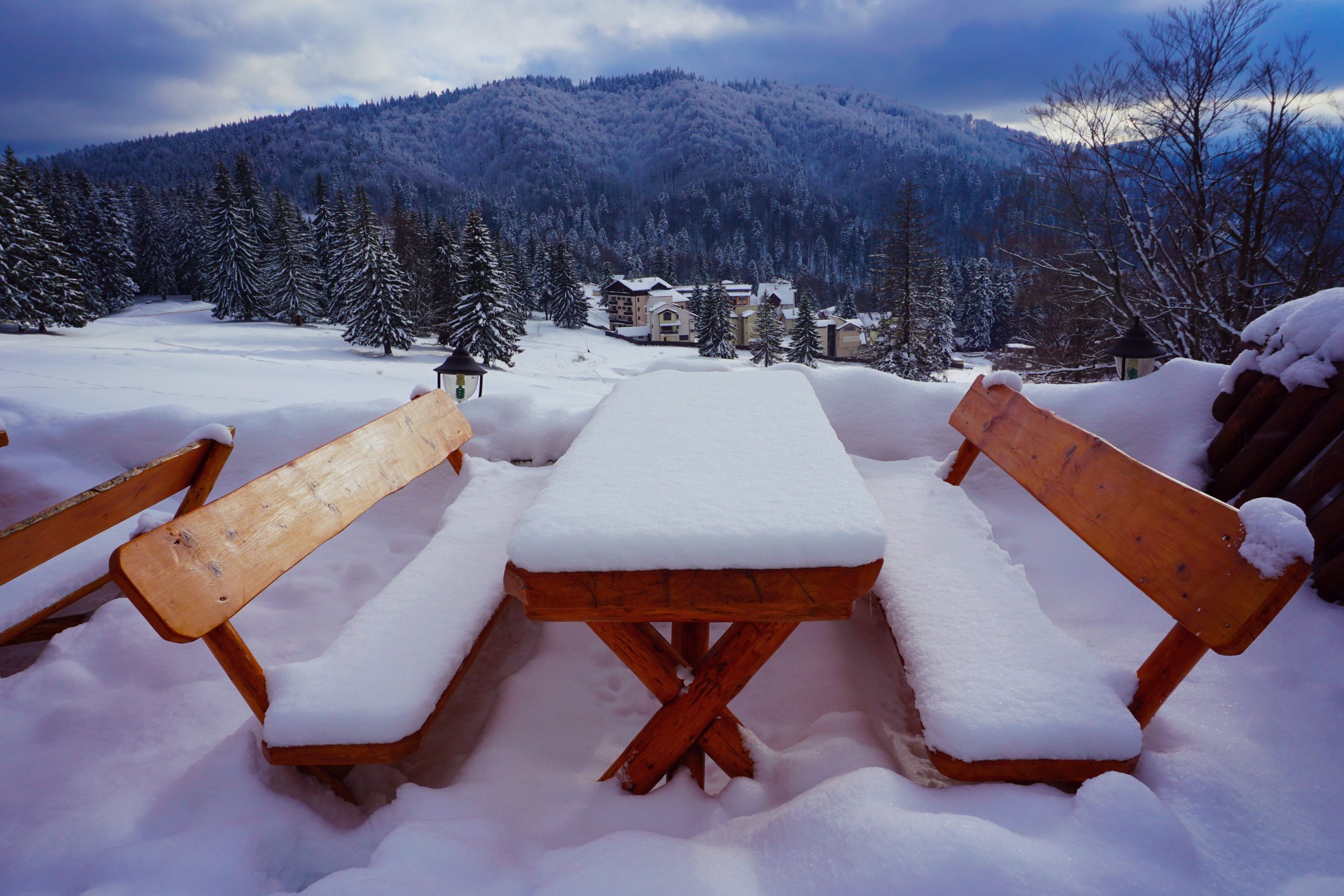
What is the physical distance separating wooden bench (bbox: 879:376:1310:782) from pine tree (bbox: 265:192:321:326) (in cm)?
4178

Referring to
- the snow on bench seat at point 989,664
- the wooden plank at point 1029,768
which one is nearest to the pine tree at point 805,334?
the snow on bench seat at point 989,664

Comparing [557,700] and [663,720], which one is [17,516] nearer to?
[557,700]

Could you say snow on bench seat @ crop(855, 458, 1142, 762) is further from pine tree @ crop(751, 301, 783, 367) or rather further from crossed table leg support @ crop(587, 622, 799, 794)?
pine tree @ crop(751, 301, 783, 367)

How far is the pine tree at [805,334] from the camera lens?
3341 centimetres

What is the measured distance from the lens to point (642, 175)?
178m

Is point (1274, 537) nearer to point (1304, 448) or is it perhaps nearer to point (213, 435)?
point (1304, 448)

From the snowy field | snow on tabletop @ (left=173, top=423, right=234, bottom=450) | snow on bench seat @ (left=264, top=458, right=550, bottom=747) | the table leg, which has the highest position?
snow on tabletop @ (left=173, top=423, right=234, bottom=450)

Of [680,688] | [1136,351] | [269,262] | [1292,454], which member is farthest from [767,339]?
[680,688]

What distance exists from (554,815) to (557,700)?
606 millimetres

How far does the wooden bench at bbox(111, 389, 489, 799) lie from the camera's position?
1.42 metres

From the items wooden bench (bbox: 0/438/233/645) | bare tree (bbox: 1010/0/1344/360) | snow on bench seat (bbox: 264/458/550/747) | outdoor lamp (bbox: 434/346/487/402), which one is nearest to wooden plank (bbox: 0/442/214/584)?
wooden bench (bbox: 0/438/233/645)

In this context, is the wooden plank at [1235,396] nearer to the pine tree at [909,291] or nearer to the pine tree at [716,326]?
the pine tree at [909,291]

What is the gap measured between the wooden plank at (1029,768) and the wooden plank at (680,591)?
0.45m

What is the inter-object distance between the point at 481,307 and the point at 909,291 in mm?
18134
